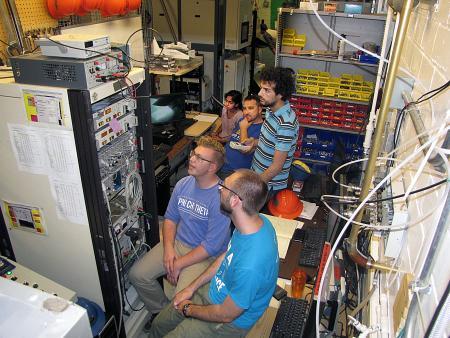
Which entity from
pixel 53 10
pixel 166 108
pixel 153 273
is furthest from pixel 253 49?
A: pixel 153 273

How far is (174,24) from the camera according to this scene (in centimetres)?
490

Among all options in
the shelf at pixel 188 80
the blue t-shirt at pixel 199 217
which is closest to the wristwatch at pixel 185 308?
the blue t-shirt at pixel 199 217

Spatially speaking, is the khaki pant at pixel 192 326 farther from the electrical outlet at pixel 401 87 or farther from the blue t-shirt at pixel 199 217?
the electrical outlet at pixel 401 87

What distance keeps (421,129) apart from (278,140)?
153 cm

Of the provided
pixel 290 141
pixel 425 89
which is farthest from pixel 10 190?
pixel 425 89

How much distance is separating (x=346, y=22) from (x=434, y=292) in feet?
12.5

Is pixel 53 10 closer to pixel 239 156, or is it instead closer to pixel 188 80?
pixel 239 156

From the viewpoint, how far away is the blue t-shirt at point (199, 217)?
221 centimetres

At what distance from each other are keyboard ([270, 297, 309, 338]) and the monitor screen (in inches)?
90.1

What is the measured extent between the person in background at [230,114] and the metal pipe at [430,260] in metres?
3.08

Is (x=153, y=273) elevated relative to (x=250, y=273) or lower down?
lower down

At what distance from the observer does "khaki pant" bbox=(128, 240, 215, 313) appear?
7.55 ft

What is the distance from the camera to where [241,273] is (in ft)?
5.27

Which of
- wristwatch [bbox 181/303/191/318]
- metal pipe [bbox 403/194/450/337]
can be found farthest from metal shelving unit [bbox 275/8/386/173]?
metal pipe [bbox 403/194/450/337]
